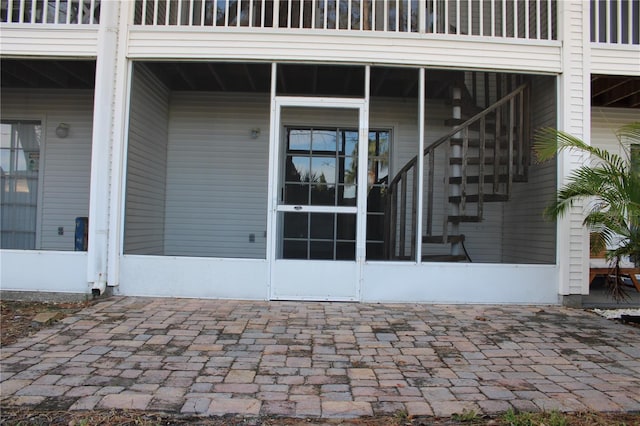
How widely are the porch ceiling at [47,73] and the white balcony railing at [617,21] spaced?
631cm

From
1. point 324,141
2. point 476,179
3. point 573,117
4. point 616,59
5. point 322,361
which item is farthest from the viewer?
point 476,179

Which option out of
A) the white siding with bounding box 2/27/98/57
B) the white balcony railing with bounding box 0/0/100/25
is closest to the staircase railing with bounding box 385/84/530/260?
the white siding with bounding box 2/27/98/57

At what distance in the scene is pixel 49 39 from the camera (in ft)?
17.2

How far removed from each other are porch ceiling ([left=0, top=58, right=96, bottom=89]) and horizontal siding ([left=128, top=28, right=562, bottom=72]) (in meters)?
1.10

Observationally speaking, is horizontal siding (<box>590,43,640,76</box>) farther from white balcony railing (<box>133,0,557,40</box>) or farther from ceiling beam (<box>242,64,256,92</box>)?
ceiling beam (<box>242,64,256,92</box>)

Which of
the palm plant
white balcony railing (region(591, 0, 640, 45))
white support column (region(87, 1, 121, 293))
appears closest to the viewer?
the palm plant

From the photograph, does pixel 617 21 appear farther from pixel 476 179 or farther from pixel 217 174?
pixel 217 174

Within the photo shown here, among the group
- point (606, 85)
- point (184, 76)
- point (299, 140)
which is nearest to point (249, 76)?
point (184, 76)

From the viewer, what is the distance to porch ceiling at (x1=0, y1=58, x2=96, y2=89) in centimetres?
582

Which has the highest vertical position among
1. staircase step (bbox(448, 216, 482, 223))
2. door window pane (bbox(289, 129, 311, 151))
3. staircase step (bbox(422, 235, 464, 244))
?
door window pane (bbox(289, 129, 311, 151))

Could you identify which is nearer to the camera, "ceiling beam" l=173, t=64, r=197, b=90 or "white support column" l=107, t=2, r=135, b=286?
"white support column" l=107, t=2, r=135, b=286

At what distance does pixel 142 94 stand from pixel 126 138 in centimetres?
90

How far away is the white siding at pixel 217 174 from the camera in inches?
279

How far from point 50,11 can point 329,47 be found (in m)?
3.65
